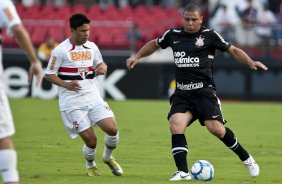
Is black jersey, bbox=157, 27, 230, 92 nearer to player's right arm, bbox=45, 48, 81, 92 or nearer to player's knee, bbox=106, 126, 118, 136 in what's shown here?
player's knee, bbox=106, 126, 118, 136

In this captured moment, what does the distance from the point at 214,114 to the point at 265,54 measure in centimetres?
1793

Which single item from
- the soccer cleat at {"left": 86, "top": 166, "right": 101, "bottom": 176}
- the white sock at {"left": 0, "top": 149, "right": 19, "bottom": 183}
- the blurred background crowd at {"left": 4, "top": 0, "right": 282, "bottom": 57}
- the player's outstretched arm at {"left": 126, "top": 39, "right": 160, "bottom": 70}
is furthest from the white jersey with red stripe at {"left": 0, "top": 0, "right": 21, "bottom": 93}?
the blurred background crowd at {"left": 4, "top": 0, "right": 282, "bottom": 57}

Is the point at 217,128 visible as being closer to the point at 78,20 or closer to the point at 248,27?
the point at 78,20

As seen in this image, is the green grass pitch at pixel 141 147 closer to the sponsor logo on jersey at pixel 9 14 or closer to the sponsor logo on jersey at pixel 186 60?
the sponsor logo on jersey at pixel 186 60

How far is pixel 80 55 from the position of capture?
11.5 meters

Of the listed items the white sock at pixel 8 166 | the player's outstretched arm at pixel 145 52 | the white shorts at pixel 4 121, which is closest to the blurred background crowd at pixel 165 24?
the player's outstretched arm at pixel 145 52

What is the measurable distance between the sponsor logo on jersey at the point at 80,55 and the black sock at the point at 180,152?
5.47 ft

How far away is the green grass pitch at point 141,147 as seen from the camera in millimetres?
11344

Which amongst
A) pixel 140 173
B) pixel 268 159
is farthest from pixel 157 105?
pixel 140 173

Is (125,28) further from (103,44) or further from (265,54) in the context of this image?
(265,54)

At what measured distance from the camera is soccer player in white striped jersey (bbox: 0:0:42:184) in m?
7.82

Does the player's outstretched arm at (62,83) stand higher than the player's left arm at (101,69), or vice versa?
the player's left arm at (101,69)

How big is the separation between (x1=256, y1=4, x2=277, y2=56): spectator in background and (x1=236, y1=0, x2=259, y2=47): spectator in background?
0.18 m

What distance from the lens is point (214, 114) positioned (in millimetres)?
11039
